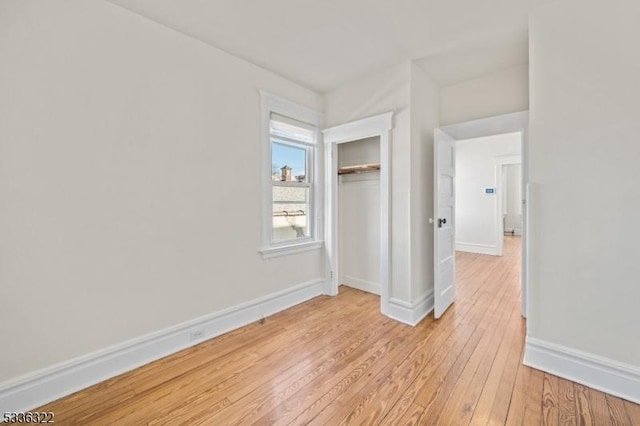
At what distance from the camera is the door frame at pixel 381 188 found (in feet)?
9.62

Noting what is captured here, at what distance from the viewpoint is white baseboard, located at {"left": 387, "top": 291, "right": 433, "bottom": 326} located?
2770mm

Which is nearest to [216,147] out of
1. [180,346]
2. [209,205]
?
[209,205]

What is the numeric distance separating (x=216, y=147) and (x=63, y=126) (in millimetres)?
1049

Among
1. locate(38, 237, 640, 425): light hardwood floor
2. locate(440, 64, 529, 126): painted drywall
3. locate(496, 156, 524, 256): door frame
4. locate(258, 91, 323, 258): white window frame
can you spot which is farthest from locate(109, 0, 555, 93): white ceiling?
locate(496, 156, 524, 256): door frame

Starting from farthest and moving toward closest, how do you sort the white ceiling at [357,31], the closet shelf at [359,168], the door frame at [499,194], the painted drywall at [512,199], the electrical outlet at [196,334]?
the painted drywall at [512,199] → the door frame at [499,194] → the closet shelf at [359,168] → the electrical outlet at [196,334] → the white ceiling at [357,31]

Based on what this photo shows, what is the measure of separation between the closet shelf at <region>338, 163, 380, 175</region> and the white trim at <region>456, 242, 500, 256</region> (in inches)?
175

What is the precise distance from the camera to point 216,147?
2531 mm

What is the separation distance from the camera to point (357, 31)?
2275 millimetres

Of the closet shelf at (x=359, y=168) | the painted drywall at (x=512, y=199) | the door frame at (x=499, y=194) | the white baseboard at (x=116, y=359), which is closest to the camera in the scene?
the white baseboard at (x=116, y=359)

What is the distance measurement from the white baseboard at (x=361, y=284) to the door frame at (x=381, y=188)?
40cm

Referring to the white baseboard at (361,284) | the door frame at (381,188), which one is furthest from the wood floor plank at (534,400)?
the white baseboard at (361,284)

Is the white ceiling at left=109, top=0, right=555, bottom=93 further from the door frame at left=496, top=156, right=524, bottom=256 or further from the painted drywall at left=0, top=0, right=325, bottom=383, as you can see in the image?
the door frame at left=496, top=156, right=524, bottom=256

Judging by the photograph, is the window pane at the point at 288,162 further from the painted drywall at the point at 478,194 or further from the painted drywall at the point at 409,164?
the painted drywall at the point at 478,194

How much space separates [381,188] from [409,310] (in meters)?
1.33
